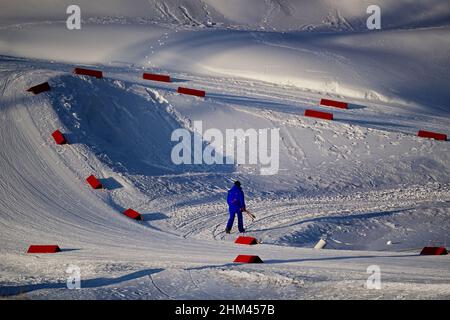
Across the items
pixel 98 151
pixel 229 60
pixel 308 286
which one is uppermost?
pixel 229 60

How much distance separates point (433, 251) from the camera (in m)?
13.5

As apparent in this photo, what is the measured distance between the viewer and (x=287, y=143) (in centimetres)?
1831

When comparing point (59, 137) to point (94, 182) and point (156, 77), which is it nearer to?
point (94, 182)

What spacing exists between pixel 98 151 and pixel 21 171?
5.63 ft

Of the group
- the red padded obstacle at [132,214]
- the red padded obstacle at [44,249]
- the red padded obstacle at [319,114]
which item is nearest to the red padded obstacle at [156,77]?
the red padded obstacle at [319,114]

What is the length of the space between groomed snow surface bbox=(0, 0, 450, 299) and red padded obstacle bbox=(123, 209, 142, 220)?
0.12 metres

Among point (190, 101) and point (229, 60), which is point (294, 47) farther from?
point (190, 101)

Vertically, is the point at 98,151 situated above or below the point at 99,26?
below

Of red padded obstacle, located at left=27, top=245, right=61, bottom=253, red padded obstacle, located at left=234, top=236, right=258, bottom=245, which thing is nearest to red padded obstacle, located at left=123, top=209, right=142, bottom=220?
red padded obstacle, located at left=234, top=236, right=258, bottom=245

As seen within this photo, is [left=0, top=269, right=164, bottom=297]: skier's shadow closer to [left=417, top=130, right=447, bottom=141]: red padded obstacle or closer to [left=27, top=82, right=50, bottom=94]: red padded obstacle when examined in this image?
[left=27, top=82, right=50, bottom=94]: red padded obstacle

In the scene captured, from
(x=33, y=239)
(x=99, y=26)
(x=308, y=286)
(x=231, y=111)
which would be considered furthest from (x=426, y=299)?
(x=99, y=26)

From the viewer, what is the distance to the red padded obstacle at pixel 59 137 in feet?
54.6

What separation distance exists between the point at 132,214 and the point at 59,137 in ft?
9.04

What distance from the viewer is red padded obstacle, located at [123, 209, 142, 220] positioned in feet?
49.0
